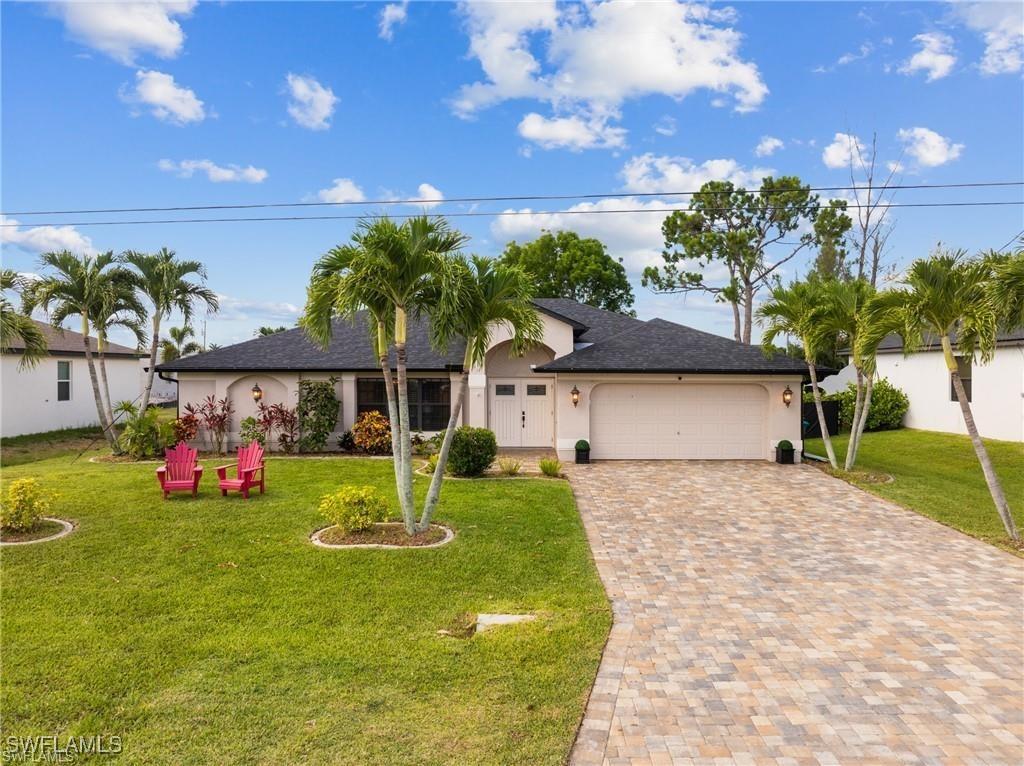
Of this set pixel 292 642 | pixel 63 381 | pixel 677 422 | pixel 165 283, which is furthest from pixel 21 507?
pixel 63 381

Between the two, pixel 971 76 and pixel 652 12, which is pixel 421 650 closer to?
pixel 652 12

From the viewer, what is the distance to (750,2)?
1252 cm

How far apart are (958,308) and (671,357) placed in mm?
7650

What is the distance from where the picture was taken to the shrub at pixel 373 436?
16352mm

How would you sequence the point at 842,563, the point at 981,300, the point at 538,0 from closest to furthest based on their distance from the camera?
the point at 842,563 → the point at 981,300 → the point at 538,0

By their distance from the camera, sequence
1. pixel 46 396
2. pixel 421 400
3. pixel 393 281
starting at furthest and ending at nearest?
pixel 46 396 < pixel 421 400 < pixel 393 281

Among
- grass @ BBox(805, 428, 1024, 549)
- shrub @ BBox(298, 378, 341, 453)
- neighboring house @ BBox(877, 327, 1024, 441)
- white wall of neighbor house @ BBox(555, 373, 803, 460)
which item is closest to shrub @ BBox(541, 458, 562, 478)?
white wall of neighbor house @ BBox(555, 373, 803, 460)

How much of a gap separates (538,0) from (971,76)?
11.9 m

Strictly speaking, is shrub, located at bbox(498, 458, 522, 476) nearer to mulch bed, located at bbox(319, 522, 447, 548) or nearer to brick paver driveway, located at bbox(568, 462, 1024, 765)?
brick paver driveway, located at bbox(568, 462, 1024, 765)

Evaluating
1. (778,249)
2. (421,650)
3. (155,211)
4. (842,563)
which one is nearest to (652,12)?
(842,563)

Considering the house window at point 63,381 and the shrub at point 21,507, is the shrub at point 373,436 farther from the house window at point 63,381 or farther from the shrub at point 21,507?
the house window at point 63,381

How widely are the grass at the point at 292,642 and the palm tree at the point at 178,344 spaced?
99.6 ft

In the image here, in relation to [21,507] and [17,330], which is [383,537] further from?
[17,330]

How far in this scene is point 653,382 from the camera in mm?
16109
